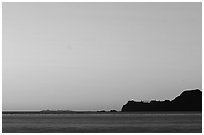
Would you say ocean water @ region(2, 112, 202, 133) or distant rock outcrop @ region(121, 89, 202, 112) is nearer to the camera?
ocean water @ region(2, 112, 202, 133)

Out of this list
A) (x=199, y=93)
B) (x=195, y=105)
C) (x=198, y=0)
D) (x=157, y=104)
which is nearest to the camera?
(x=198, y=0)

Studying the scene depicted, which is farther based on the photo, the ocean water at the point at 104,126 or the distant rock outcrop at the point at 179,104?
the distant rock outcrop at the point at 179,104

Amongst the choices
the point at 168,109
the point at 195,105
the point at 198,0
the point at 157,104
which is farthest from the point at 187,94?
the point at 198,0

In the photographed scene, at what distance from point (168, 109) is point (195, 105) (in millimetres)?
15706

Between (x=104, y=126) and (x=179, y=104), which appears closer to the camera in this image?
(x=104, y=126)

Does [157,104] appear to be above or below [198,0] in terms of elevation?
below

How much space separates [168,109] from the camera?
184m

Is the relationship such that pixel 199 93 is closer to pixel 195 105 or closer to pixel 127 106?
pixel 195 105

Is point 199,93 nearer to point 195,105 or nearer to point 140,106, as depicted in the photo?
point 195,105

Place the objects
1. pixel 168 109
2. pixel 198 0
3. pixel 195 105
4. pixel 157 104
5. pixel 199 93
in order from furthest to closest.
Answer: pixel 157 104 → pixel 168 109 → pixel 195 105 → pixel 199 93 → pixel 198 0

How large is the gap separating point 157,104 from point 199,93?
4092 centimetres

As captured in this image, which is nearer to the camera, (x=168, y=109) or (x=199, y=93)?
(x=199, y=93)

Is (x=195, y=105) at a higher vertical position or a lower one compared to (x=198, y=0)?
lower

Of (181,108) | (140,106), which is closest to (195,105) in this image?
(181,108)
